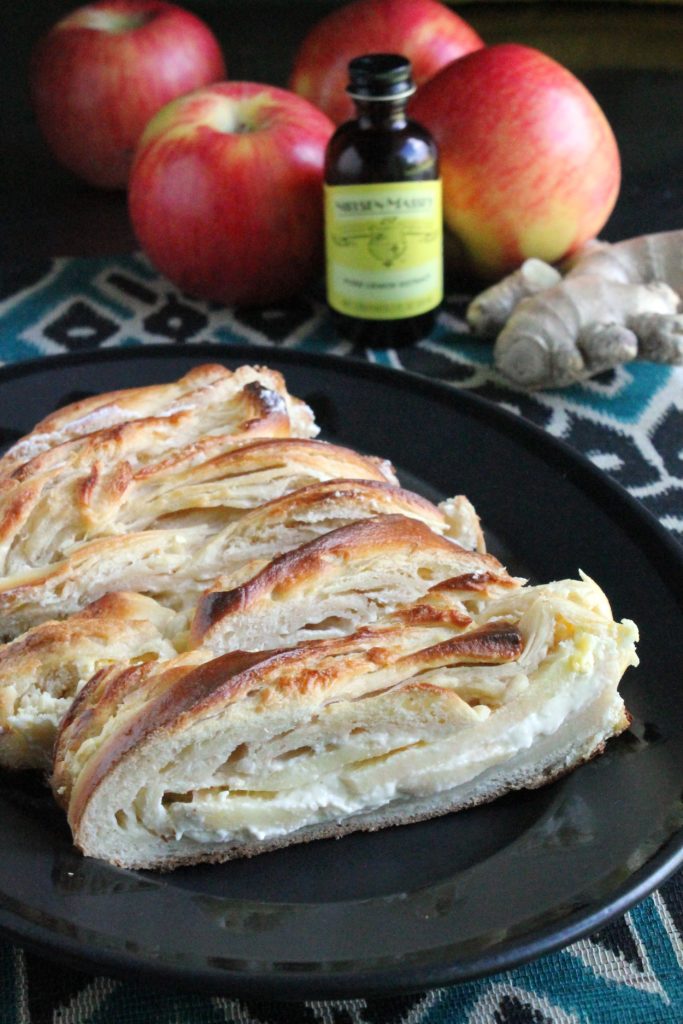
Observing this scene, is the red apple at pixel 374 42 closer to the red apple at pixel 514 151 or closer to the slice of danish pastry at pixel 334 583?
the red apple at pixel 514 151

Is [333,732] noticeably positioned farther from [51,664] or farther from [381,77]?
[381,77]

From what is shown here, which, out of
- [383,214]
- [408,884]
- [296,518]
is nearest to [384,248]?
[383,214]

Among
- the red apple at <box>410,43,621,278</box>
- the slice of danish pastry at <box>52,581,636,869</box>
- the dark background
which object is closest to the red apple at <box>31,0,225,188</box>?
the dark background

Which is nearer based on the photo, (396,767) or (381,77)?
(396,767)

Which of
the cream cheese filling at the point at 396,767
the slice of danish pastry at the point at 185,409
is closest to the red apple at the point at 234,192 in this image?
the slice of danish pastry at the point at 185,409

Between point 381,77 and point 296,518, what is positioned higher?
point 381,77
